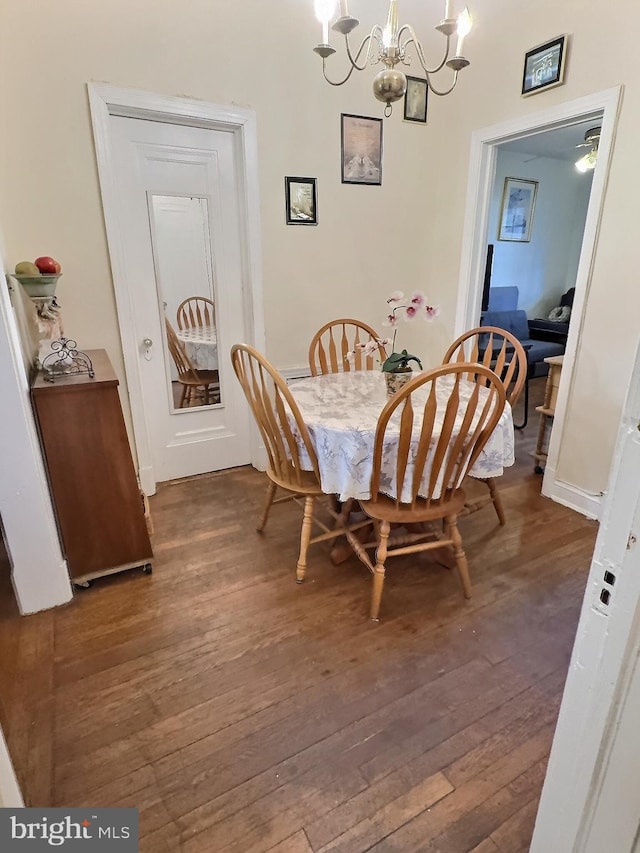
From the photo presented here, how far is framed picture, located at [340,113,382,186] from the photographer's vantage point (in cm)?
283

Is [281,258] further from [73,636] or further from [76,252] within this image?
[73,636]

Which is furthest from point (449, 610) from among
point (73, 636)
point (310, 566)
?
point (73, 636)

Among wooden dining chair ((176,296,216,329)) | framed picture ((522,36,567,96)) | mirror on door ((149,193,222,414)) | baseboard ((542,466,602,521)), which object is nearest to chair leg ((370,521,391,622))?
baseboard ((542,466,602,521))

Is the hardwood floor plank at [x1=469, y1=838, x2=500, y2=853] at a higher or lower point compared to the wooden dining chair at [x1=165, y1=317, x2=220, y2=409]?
lower

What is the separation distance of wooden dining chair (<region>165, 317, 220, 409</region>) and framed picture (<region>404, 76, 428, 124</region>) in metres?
2.04

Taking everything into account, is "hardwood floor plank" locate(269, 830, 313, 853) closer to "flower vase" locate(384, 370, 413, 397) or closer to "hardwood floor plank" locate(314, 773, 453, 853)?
"hardwood floor plank" locate(314, 773, 453, 853)

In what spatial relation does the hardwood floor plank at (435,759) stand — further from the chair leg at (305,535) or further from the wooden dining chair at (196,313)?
the wooden dining chair at (196,313)

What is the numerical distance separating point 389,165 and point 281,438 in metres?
2.14

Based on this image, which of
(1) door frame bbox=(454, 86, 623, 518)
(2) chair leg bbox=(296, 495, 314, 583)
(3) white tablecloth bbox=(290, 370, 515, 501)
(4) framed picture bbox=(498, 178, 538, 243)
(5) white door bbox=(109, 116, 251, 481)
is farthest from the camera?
(4) framed picture bbox=(498, 178, 538, 243)

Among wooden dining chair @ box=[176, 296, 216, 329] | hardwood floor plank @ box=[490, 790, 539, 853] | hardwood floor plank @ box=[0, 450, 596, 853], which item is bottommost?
hardwood floor plank @ box=[0, 450, 596, 853]

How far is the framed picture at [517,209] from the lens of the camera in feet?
19.2

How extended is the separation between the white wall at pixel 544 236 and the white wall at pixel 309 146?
3.26 metres

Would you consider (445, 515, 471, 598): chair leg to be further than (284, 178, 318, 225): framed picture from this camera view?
No

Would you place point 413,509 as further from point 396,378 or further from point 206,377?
point 206,377
